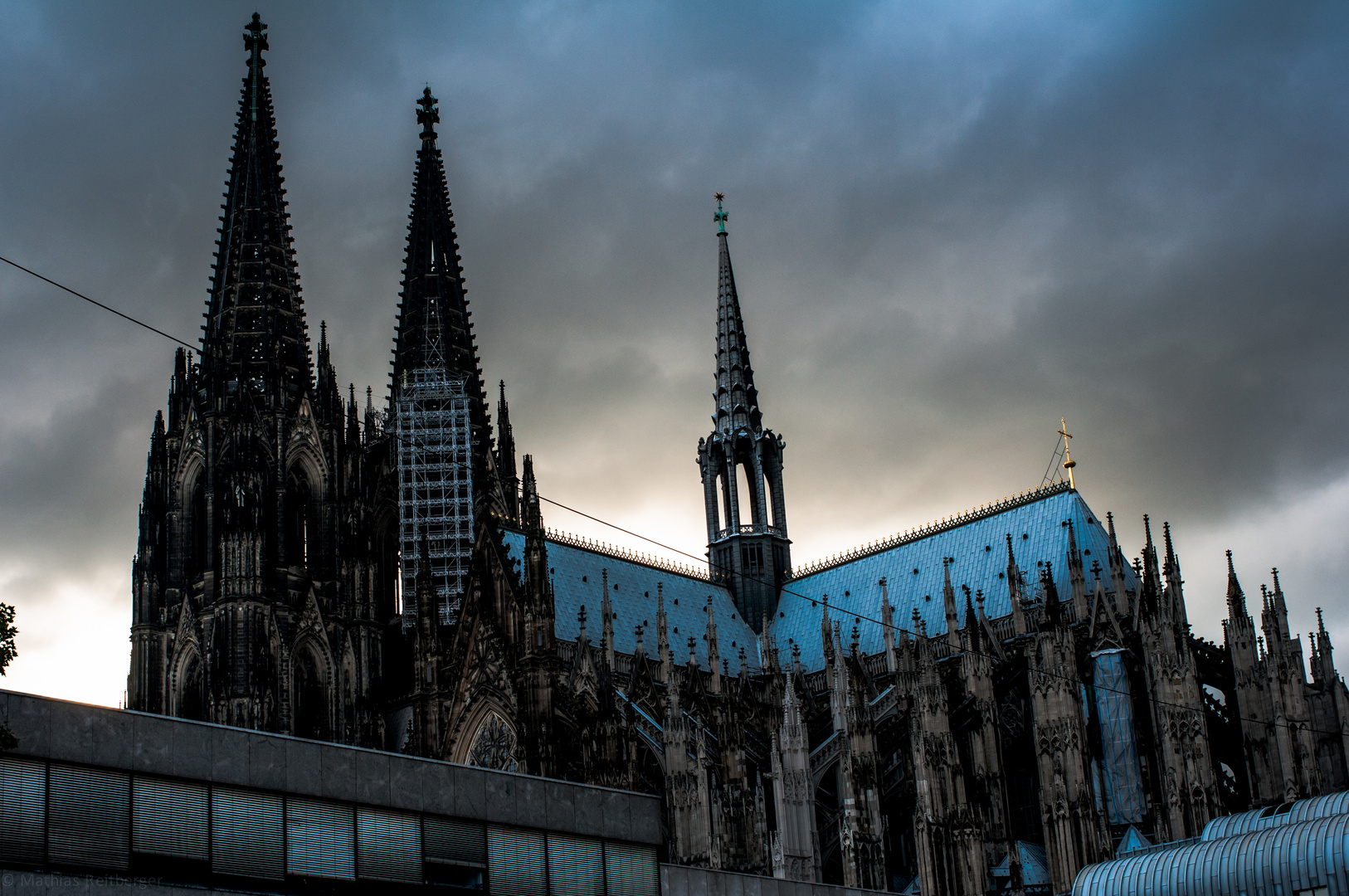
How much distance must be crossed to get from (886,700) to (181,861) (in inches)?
1273

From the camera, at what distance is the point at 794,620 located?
65.1 metres

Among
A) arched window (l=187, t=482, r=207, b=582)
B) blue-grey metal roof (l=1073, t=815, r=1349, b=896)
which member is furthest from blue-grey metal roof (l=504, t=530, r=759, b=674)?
blue-grey metal roof (l=1073, t=815, r=1349, b=896)

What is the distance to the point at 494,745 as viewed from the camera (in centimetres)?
4728

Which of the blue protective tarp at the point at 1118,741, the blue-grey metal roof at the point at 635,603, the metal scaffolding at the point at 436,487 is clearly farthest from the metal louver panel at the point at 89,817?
the metal scaffolding at the point at 436,487

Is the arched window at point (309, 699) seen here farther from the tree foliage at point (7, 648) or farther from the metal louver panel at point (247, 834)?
the tree foliage at point (7, 648)

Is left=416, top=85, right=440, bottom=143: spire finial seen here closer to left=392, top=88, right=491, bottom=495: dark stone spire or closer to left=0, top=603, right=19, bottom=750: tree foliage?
left=392, top=88, right=491, bottom=495: dark stone spire

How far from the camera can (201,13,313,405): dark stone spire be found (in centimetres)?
5725

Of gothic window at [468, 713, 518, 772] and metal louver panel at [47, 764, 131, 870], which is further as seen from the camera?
gothic window at [468, 713, 518, 772]

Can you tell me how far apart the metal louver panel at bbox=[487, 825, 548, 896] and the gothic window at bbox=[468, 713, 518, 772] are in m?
21.3

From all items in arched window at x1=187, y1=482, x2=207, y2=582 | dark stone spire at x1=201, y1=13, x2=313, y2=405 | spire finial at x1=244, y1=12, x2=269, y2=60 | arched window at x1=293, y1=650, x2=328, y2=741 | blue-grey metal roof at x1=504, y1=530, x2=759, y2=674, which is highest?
spire finial at x1=244, y1=12, x2=269, y2=60

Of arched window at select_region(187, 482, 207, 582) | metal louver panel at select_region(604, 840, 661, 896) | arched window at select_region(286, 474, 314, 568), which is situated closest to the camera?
metal louver panel at select_region(604, 840, 661, 896)

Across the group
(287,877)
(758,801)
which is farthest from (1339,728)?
(287,877)

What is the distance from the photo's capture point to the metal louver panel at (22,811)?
19.6 meters

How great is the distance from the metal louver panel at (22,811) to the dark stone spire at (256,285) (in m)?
37.4
